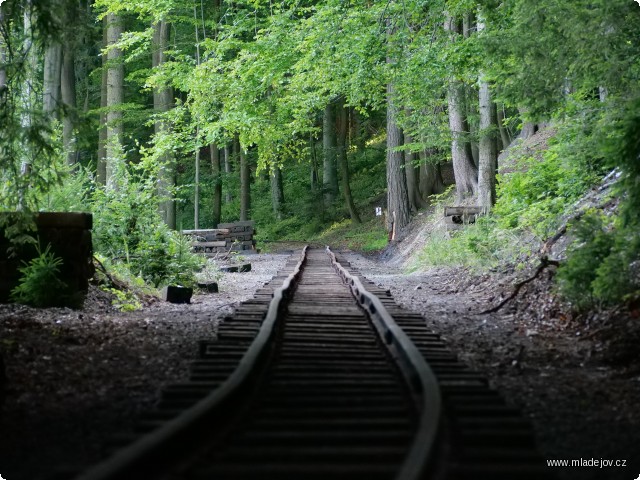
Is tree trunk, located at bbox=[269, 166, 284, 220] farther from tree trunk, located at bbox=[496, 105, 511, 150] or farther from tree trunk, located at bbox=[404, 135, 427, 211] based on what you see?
tree trunk, located at bbox=[496, 105, 511, 150]

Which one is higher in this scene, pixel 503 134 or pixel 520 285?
pixel 503 134

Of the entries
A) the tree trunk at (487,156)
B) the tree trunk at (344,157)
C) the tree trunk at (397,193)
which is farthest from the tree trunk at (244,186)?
the tree trunk at (487,156)

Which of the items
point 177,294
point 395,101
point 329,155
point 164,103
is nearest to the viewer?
point 177,294

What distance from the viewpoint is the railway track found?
10.5ft

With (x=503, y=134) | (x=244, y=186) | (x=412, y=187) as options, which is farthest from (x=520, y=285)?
(x=244, y=186)

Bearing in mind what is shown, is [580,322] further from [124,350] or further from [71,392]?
[71,392]

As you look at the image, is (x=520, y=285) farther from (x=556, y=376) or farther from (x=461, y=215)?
(x=461, y=215)

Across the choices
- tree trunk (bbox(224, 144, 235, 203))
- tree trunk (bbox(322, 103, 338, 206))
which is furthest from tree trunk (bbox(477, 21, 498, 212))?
tree trunk (bbox(224, 144, 235, 203))

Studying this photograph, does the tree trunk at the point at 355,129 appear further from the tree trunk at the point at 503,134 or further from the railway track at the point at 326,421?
the railway track at the point at 326,421

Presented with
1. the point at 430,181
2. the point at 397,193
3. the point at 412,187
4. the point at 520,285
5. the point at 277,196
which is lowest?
the point at 520,285

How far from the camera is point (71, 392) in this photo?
512 cm

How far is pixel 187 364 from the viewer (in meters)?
6.07

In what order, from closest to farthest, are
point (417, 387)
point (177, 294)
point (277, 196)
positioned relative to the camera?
1. point (417, 387)
2. point (177, 294)
3. point (277, 196)

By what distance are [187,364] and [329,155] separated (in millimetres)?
33310
